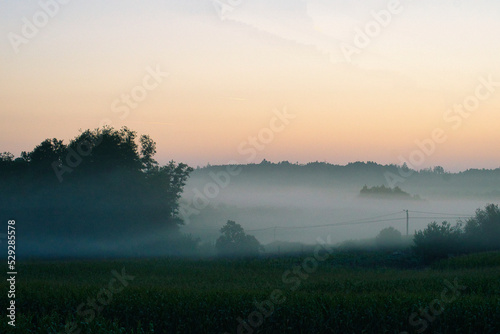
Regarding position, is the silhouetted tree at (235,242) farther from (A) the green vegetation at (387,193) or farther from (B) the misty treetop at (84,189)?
(A) the green vegetation at (387,193)

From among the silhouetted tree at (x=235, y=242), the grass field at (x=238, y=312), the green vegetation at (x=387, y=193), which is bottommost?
the grass field at (x=238, y=312)

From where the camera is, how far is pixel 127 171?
59969 millimetres

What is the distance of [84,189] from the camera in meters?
55.9

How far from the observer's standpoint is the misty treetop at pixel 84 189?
183ft

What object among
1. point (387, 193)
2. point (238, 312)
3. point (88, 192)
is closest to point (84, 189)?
point (88, 192)

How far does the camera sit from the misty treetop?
55.7 meters

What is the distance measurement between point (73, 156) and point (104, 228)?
9929 mm

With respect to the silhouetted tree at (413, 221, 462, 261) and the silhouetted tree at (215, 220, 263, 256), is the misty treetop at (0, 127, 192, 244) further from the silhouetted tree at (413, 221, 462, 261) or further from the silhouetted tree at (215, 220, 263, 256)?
the silhouetted tree at (413, 221, 462, 261)

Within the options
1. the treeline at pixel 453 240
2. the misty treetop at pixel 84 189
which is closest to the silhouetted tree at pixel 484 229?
the treeline at pixel 453 240

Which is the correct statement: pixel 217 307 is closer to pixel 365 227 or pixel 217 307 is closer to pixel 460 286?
pixel 460 286

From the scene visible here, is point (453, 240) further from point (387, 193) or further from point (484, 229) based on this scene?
point (387, 193)

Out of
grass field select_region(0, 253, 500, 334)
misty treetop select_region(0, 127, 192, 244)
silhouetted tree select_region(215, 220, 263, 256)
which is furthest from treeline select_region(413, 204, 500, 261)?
misty treetop select_region(0, 127, 192, 244)

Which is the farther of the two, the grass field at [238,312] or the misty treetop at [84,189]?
the misty treetop at [84,189]

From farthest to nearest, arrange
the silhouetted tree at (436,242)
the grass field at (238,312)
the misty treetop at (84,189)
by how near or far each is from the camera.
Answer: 1. the misty treetop at (84,189)
2. the silhouetted tree at (436,242)
3. the grass field at (238,312)
